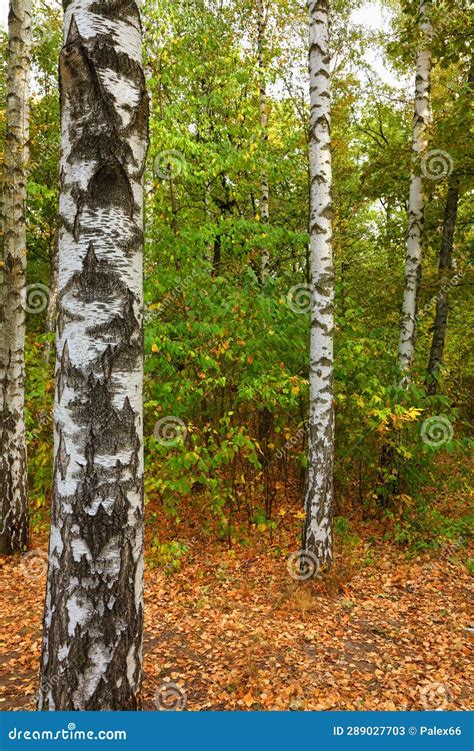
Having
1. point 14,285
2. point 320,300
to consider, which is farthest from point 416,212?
point 14,285

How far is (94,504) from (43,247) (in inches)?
672

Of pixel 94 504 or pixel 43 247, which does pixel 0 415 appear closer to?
pixel 94 504

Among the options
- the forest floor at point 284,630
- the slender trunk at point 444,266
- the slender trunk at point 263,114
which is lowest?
the forest floor at point 284,630

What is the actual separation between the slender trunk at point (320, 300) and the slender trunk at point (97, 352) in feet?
12.5

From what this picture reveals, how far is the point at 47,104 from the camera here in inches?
541

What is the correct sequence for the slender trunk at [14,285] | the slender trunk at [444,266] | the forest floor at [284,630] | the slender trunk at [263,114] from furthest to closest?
the slender trunk at [263,114]
the slender trunk at [444,266]
the slender trunk at [14,285]
the forest floor at [284,630]

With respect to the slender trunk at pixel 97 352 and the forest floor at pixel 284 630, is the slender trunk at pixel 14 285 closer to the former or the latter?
→ the forest floor at pixel 284 630

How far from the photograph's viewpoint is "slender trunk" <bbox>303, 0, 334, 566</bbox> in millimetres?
5445

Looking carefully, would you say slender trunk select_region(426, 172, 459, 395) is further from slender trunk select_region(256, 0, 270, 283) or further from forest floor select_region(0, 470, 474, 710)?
forest floor select_region(0, 470, 474, 710)

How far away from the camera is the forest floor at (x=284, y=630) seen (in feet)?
12.7

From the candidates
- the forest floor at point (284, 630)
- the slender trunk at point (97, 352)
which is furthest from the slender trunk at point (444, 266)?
the slender trunk at point (97, 352)

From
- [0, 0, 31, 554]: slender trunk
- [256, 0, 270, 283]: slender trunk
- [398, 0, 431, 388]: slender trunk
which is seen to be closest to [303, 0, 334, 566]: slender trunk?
[398, 0, 431, 388]: slender trunk

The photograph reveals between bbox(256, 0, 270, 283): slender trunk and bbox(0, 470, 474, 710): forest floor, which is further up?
bbox(256, 0, 270, 283): slender trunk

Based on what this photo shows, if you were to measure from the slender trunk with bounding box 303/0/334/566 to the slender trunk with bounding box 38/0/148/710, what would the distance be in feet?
12.5
